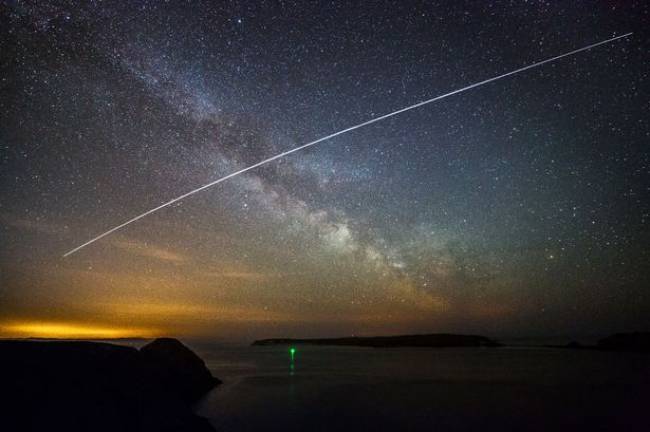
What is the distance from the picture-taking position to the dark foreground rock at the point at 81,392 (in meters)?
8.72

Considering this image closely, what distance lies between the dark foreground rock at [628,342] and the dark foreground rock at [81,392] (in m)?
112

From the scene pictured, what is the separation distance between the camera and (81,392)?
9.88 metres

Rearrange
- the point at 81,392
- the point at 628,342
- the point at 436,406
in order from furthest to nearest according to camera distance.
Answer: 1. the point at 628,342
2. the point at 436,406
3. the point at 81,392

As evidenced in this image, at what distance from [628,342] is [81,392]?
12164 cm

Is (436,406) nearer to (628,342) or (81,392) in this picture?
(81,392)

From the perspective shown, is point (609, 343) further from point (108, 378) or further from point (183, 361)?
point (108, 378)

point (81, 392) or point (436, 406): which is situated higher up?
point (81, 392)

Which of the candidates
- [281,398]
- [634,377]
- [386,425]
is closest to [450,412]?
[386,425]

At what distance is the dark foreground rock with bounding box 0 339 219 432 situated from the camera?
8719 mm

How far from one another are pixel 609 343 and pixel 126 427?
405ft

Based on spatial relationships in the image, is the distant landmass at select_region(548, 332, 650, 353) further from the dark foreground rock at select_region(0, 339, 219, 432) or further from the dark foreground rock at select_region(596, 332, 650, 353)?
the dark foreground rock at select_region(0, 339, 219, 432)

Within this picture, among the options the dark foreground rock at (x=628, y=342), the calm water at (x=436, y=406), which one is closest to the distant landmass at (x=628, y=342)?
the dark foreground rock at (x=628, y=342)

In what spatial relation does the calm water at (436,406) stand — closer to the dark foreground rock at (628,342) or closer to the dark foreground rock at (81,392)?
the dark foreground rock at (81,392)

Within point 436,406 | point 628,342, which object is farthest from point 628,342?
point 436,406
